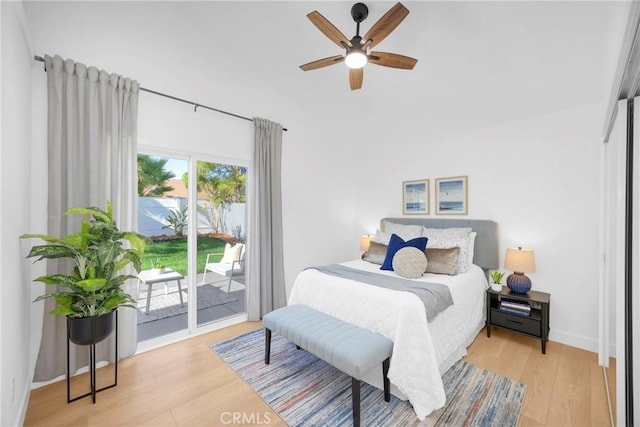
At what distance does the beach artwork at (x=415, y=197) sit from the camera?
12.4 feet

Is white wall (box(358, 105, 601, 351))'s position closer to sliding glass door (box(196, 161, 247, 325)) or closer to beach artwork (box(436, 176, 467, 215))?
beach artwork (box(436, 176, 467, 215))

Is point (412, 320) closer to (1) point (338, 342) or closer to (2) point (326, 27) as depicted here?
(1) point (338, 342)

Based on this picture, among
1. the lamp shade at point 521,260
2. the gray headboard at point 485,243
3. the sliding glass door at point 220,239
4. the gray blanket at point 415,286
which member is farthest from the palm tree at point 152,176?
the lamp shade at point 521,260

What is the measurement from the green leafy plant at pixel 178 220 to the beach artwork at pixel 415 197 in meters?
2.97

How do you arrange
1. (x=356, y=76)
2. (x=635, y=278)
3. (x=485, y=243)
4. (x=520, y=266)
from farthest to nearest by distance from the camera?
(x=485, y=243)
(x=520, y=266)
(x=356, y=76)
(x=635, y=278)

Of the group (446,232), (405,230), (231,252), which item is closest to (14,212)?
(231,252)

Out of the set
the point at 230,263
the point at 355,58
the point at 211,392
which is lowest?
the point at 211,392

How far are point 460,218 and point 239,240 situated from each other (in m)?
→ 2.87

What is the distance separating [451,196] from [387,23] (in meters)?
2.47

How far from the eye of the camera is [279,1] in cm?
205

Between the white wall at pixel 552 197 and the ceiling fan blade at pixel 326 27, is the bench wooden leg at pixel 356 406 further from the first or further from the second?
the white wall at pixel 552 197

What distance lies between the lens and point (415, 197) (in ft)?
12.8

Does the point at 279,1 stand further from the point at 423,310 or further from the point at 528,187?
the point at 528,187

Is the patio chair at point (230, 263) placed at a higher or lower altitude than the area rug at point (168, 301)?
higher
